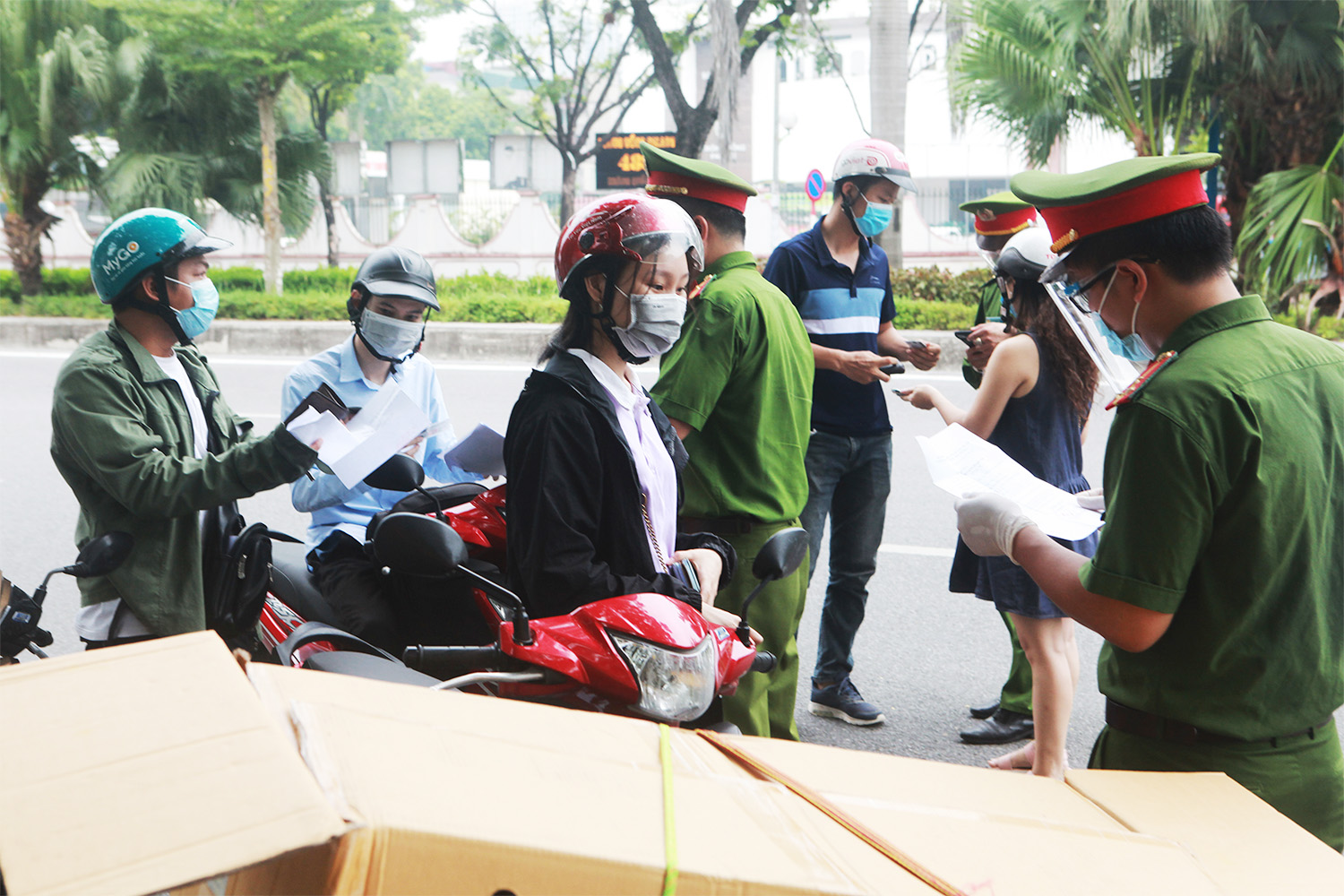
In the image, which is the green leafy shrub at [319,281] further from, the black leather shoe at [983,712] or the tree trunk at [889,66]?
the black leather shoe at [983,712]

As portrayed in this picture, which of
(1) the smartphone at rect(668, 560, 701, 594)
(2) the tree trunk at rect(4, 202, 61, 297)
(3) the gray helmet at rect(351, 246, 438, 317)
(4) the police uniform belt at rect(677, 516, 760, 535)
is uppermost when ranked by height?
(2) the tree trunk at rect(4, 202, 61, 297)

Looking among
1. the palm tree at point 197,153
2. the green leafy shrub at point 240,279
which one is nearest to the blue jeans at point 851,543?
the palm tree at point 197,153

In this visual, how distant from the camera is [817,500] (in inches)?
153

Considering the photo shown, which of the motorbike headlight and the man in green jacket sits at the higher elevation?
the man in green jacket

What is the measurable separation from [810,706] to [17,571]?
13.4 ft

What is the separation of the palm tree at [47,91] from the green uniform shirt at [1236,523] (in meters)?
16.4

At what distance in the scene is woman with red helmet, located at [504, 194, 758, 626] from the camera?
203 cm

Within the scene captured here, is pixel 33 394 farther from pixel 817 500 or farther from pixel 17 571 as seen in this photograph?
pixel 817 500

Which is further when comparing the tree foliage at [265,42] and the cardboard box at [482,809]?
the tree foliage at [265,42]

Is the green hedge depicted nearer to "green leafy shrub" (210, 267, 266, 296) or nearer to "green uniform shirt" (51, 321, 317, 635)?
"green uniform shirt" (51, 321, 317, 635)

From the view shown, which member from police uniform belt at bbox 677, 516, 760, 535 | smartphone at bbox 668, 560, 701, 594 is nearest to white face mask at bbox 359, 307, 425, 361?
police uniform belt at bbox 677, 516, 760, 535

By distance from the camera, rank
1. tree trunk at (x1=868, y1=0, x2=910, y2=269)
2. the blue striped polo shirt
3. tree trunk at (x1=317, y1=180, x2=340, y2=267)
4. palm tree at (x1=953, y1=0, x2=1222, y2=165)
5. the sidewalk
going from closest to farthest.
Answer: the blue striped polo shirt, palm tree at (x1=953, y1=0, x2=1222, y2=165), the sidewalk, tree trunk at (x1=868, y1=0, x2=910, y2=269), tree trunk at (x1=317, y1=180, x2=340, y2=267)

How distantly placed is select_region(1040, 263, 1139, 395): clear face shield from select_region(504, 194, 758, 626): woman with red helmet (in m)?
0.72

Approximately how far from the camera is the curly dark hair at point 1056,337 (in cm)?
335
